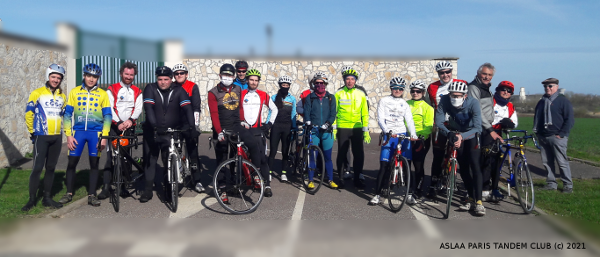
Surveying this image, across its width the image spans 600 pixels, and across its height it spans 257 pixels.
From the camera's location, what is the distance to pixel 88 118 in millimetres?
6695

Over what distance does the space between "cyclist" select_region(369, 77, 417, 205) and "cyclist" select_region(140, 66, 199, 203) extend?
9.50ft

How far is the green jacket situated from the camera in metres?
8.00

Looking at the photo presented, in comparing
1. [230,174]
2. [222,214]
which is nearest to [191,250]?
[222,214]

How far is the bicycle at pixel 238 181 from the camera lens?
253 inches

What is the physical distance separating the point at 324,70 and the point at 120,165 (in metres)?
14.2

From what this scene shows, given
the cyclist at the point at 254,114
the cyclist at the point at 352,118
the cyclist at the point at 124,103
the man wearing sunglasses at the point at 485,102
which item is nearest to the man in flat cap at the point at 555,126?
the man wearing sunglasses at the point at 485,102

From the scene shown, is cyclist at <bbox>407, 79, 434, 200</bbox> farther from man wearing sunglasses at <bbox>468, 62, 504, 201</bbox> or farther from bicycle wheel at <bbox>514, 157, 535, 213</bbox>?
bicycle wheel at <bbox>514, 157, 535, 213</bbox>

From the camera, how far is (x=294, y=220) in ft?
19.6

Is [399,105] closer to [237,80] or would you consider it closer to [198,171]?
[237,80]

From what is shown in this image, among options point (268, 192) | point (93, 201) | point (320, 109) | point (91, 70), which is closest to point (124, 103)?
point (91, 70)

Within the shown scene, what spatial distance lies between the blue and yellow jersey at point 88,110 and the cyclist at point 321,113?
321 cm

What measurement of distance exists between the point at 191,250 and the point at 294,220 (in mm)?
1641

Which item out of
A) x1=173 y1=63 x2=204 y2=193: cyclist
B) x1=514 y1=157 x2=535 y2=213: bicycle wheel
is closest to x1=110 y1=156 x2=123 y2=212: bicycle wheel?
x1=173 y1=63 x2=204 y2=193: cyclist

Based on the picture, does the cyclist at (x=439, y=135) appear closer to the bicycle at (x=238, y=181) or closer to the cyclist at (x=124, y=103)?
the bicycle at (x=238, y=181)
